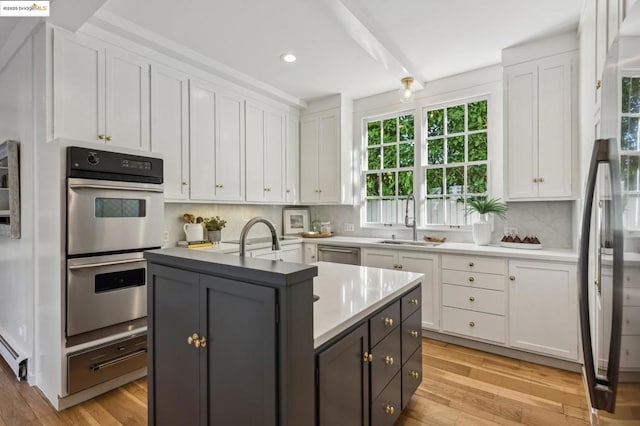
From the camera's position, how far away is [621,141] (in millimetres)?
655

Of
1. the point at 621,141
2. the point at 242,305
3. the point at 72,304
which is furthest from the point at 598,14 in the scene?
the point at 72,304

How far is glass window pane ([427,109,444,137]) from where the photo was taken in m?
3.95

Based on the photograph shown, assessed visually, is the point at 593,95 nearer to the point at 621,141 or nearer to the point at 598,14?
the point at 598,14

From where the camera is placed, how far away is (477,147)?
3.69 m

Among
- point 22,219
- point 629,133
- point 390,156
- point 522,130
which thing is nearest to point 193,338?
point 629,133

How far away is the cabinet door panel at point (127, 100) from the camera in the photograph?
2.63 meters

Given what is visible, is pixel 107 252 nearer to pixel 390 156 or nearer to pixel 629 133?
pixel 629 133

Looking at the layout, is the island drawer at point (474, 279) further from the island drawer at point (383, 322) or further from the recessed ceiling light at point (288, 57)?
the recessed ceiling light at point (288, 57)

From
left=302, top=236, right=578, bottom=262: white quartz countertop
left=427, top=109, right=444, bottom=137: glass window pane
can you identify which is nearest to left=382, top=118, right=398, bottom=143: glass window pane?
left=427, top=109, right=444, bottom=137: glass window pane

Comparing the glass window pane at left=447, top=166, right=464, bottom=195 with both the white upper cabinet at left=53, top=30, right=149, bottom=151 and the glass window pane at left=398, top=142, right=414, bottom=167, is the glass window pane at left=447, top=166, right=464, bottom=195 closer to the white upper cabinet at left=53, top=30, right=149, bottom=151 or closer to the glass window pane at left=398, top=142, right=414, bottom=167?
the glass window pane at left=398, top=142, right=414, bottom=167

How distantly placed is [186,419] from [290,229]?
3480mm

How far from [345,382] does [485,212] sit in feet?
8.77

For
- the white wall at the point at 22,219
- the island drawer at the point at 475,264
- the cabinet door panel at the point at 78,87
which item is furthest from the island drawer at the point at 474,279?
the white wall at the point at 22,219

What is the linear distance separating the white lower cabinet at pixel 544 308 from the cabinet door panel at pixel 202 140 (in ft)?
10.0
